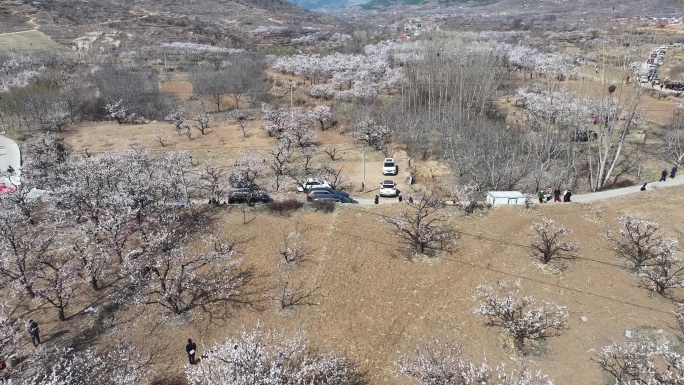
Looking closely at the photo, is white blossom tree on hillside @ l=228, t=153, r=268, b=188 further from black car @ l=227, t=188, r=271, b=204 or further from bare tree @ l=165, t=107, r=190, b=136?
bare tree @ l=165, t=107, r=190, b=136

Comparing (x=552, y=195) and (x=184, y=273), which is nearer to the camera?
(x=184, y=273)

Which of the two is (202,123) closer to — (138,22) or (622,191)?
(622,191)

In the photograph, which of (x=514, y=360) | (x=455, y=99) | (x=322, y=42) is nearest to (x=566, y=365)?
(x=514, y=360)

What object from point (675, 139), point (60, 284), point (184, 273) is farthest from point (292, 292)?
point (675, 139)

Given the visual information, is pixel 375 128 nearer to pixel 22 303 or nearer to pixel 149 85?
pixel 22 303

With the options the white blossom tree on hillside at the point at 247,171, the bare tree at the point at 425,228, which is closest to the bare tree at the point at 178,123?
the white blossom tree on hillside at the point at 247,171

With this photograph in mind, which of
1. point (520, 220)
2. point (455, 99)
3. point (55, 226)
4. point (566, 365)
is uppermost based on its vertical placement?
point (455, 99)

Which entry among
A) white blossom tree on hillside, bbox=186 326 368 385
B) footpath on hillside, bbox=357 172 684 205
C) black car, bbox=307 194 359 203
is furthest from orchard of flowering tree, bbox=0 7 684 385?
footpath on hillside, bbox=357 172 684 205
